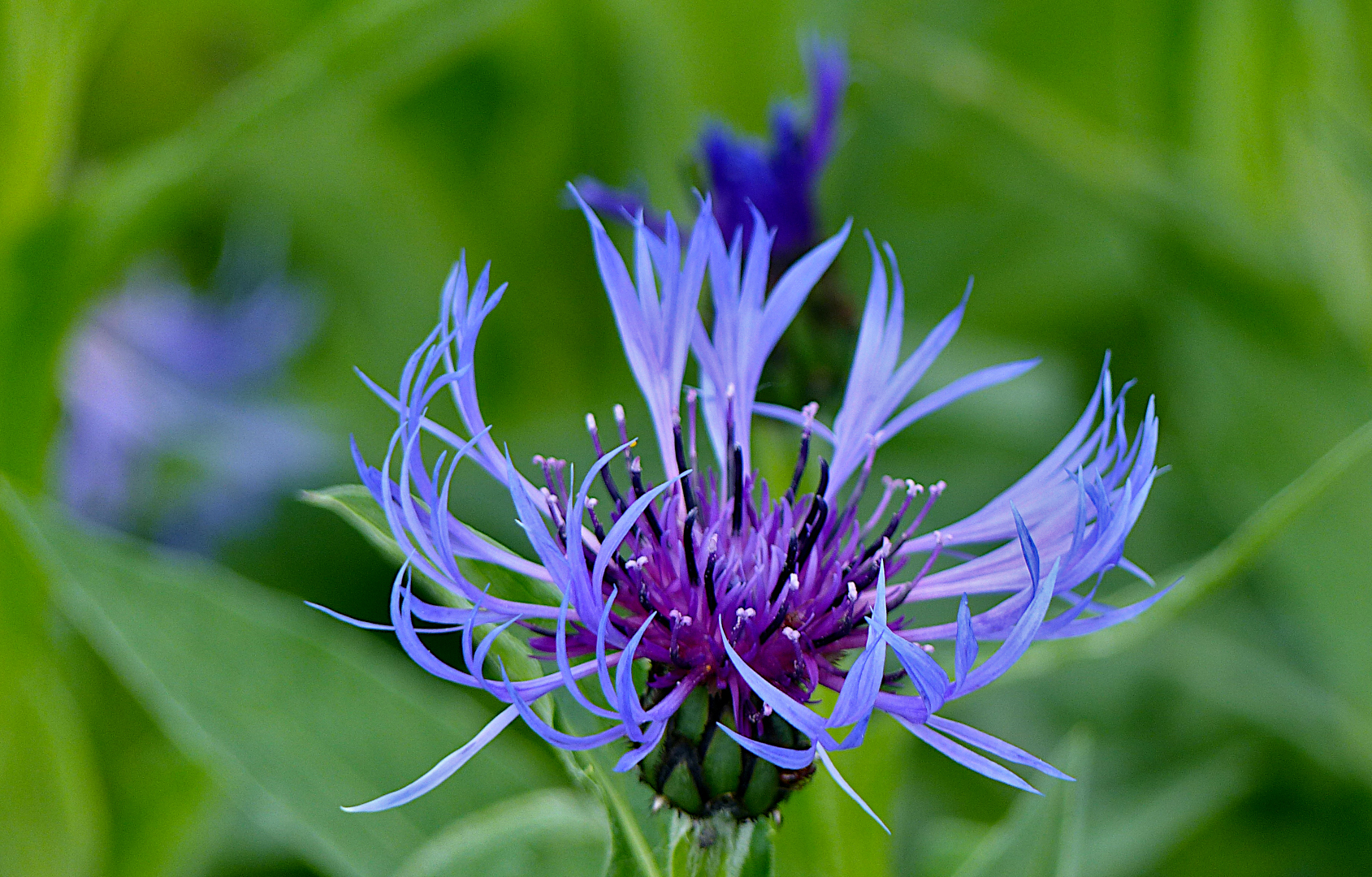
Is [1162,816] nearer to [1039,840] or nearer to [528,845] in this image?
[1039,840]

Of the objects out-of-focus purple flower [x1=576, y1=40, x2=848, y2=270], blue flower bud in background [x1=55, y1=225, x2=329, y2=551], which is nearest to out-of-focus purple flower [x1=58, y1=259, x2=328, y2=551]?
blue flower bud in background [x1=55, y1=225, x2=329, y2=551]

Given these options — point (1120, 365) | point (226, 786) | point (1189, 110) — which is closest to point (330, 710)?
point (226, 786)

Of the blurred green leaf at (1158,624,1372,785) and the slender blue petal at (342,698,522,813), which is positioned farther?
the blurred green leaf at (1158,624,1372,785)

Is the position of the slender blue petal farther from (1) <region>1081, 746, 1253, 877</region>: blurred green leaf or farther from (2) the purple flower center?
(1) <region>1081, 746, 1253, 877</region>: blurred green leaf

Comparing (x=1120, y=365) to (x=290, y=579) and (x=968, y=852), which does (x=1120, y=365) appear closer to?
(x=968, y=852)

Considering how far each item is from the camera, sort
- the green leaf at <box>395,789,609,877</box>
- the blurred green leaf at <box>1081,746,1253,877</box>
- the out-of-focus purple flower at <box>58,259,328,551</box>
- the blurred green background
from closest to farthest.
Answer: the green leaf at <box>395,789,609,877</box>, the blurred green background, the blurred green leaf at <box>1081,746,1253,877</box>, the out-of-focus purple flower at <box>58,259,328,551</box>
